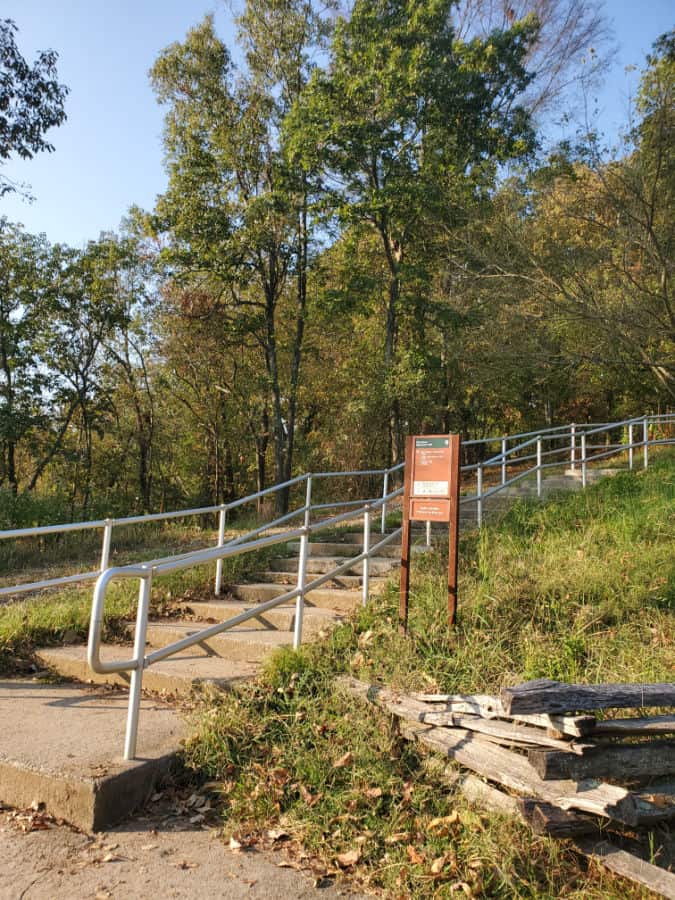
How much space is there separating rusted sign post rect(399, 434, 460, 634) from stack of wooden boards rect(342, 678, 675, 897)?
165 cm

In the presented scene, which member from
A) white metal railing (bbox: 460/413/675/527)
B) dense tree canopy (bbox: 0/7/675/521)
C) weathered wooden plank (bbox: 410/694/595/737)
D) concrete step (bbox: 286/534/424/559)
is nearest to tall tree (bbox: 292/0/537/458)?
dense tree canopy (bbox: 0/7/675/521)

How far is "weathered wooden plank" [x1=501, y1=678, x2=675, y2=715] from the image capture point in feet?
11.0

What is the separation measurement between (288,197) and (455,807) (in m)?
15.4

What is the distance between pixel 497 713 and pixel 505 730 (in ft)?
0.31

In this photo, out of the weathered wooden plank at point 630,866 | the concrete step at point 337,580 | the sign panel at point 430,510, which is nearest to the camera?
the weathered wooden plank at point 630,866

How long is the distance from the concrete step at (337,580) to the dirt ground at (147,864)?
3682mm

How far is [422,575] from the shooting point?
6449mm

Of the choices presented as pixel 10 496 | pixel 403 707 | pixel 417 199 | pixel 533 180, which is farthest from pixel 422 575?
pixel 417 199

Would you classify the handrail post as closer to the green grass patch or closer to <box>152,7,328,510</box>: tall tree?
the green grass patch

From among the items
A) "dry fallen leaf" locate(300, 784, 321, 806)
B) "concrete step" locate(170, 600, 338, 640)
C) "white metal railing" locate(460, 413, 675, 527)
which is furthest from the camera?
"white metal railing" locate(460, 413, 675, 527)

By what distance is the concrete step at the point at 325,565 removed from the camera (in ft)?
25.4

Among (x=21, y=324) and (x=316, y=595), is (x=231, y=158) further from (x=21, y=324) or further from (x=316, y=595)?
(x=316, y=595)

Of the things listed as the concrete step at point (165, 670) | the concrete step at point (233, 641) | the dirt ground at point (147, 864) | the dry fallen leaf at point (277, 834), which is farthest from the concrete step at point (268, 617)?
the dirt ground at point (147, 864)

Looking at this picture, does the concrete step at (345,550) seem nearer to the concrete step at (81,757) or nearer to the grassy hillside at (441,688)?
the grassy hillside at (441,688)
